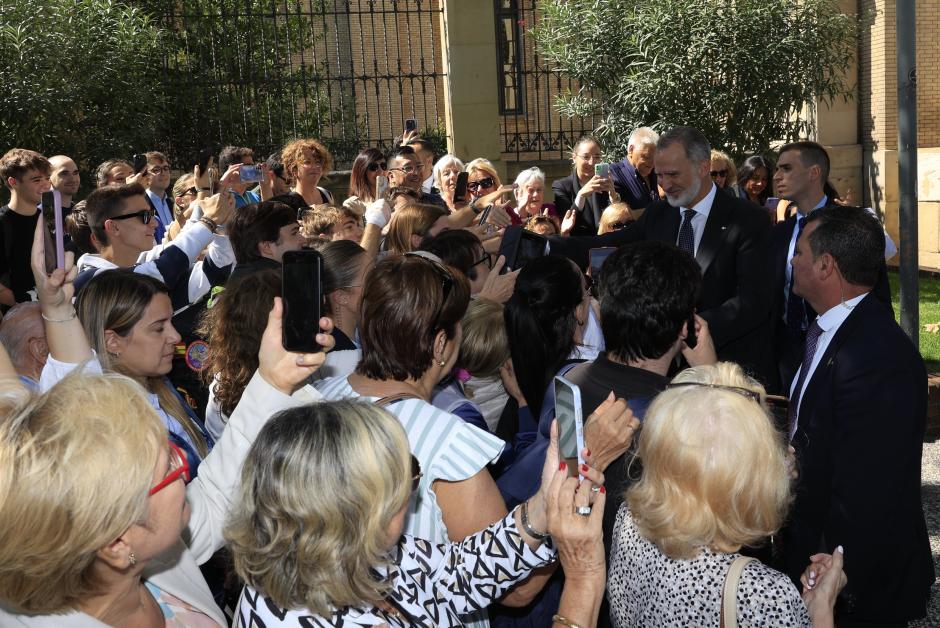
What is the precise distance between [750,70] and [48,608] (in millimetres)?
11726

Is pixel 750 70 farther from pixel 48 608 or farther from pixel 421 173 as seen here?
pixel 48 608

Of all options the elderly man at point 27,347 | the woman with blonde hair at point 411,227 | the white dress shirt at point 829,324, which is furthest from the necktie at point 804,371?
the elderly man at point 27,347

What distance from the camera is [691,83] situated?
39.7 feet

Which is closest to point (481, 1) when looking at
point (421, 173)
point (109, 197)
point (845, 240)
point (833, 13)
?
point (833, 13)

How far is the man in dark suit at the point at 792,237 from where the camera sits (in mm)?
5699

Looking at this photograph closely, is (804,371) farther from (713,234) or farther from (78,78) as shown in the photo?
(78,78)

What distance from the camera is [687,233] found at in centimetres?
534

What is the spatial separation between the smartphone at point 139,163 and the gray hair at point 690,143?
450 cm

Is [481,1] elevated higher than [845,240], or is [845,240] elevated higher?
[481,1]

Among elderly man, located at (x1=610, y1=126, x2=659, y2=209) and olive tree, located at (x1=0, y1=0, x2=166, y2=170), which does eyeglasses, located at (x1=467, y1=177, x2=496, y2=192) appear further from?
olive tree, located at (x1=0, y1=0, x2=166, y2=170)

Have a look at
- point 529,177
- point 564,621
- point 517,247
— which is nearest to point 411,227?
point 517,247

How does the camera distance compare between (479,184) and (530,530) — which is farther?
(479,184)

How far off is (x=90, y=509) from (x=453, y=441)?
99 centimetres

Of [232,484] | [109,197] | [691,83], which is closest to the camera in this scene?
[232,484]
